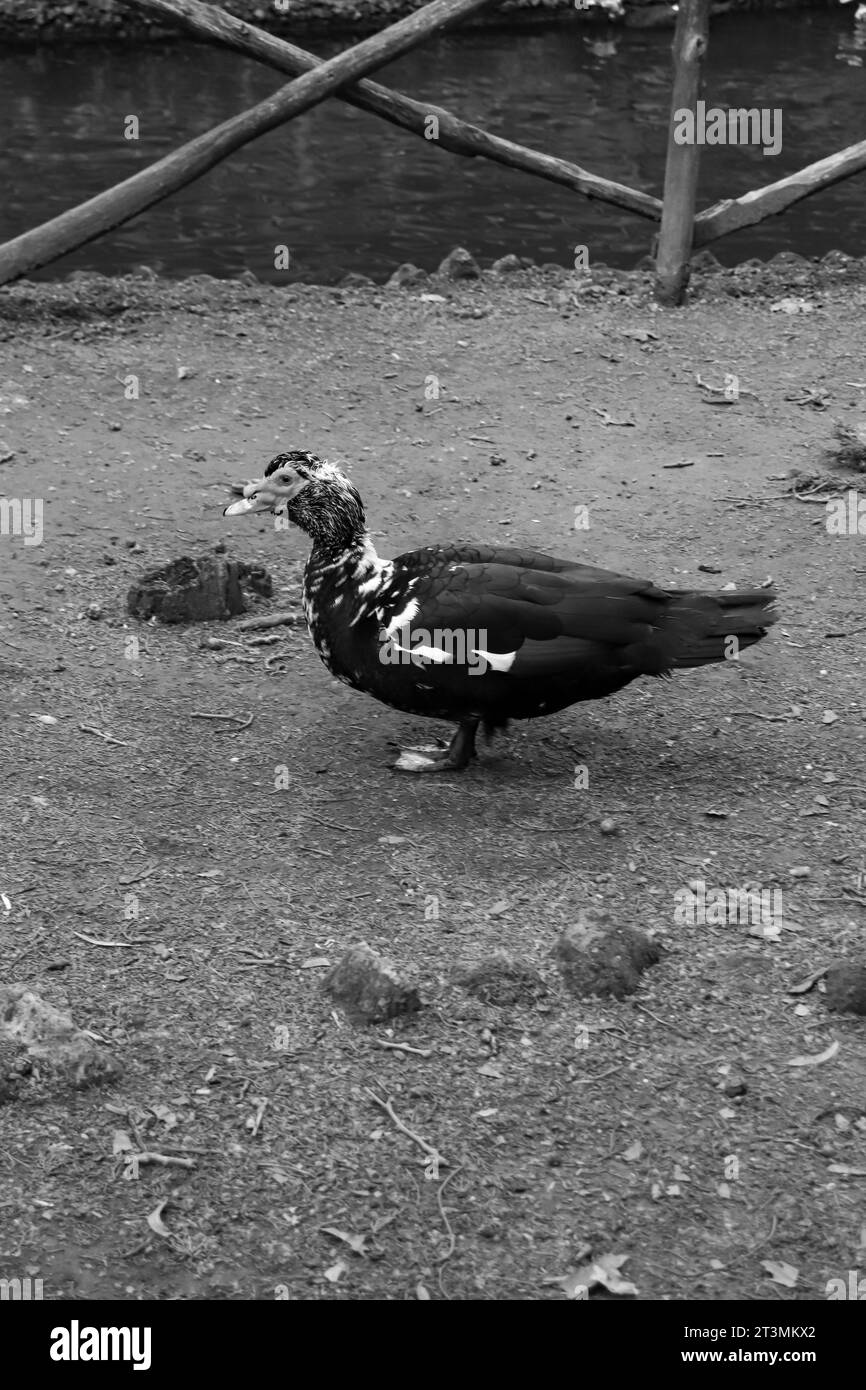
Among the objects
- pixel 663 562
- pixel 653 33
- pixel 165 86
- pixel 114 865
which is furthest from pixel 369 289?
pixel 653 33

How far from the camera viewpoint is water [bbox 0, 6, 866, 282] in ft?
38.4

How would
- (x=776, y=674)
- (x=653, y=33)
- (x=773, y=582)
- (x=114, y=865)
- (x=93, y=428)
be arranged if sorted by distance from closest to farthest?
(x=114, y=865), (x=776, y=674), (x=773, y=582), (x=93, y=428), (x=653, y=33)

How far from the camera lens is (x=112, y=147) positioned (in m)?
14.2

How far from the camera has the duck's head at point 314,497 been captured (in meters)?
5.12

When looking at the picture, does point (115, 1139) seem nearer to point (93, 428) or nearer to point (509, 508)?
point (509, 508)

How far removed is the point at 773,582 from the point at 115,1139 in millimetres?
3655

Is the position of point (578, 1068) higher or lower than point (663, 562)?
lower

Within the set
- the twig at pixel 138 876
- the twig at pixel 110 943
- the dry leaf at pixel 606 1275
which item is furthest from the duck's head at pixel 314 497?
the dry leaf at pixel 606 1275

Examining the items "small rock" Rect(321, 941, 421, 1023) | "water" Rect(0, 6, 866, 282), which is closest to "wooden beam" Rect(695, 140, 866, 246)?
"water" Rect(0, 6, 866, 282)

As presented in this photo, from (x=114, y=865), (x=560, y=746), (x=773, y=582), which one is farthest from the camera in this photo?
(x=773, y=582)

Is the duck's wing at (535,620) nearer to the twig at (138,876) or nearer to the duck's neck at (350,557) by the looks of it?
the duck's neck at (350,557)

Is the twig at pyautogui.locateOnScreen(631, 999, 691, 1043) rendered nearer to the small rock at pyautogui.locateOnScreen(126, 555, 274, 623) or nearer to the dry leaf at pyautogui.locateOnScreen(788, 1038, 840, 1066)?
the dry leaf at pyautogui.locateOnScreen(788, 1038, 840, 1066)

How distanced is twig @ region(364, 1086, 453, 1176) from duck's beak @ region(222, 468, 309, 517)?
2.25m

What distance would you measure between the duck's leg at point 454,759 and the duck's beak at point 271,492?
961 mm
